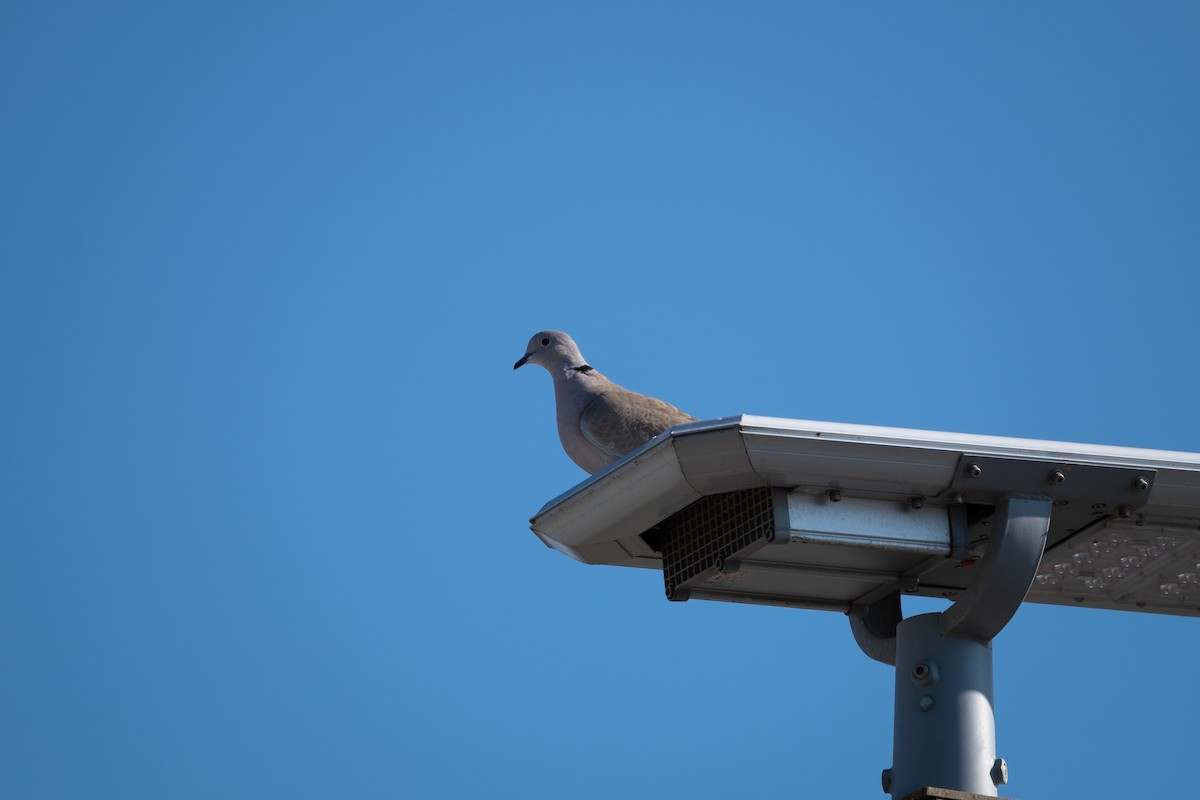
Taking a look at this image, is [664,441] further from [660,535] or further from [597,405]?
[597,405]

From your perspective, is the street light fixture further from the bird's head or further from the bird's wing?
the bird's head

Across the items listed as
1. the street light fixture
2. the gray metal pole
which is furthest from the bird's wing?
the gray metal pole

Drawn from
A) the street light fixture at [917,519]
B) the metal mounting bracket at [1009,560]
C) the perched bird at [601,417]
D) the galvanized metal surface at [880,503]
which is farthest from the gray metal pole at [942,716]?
the perched bird at [601,417]

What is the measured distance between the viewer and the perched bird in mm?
8070

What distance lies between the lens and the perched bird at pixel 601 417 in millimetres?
8070

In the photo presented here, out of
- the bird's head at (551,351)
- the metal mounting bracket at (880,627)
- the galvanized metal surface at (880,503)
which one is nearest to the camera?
the galvanized metal surface at (880,503)

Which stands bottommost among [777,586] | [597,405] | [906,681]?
[906,681]

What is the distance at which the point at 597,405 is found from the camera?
27.3 ft

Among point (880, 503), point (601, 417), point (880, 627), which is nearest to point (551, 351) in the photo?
point (601, 417)

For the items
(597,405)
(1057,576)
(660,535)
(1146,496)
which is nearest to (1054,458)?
(1146,496)

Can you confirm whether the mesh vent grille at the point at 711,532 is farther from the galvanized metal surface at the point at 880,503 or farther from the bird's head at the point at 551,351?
the bird's head at the point at 551,351

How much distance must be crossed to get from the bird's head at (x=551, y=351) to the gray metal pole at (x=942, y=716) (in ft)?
14.3

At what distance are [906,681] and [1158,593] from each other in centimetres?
115

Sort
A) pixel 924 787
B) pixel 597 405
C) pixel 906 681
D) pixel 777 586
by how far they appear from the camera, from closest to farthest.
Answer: pixel 924 787
pixel 906 681
pixel 777 586
pixel 597 405
